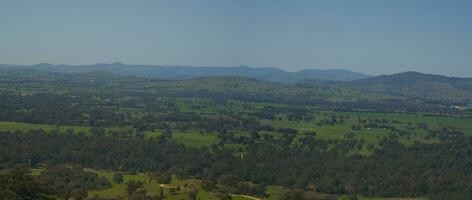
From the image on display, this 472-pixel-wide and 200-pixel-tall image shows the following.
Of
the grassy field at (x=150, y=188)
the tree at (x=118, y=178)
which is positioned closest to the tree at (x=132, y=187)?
the grassy field at (x=150, y=188)

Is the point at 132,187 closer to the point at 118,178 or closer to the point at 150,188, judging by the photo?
the point at 150,188

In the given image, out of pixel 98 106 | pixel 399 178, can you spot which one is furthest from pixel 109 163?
pixel 98 106

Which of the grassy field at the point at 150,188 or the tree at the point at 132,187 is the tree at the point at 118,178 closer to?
the grassy field at the point at 150,188

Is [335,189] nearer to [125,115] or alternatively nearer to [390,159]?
[390,159]

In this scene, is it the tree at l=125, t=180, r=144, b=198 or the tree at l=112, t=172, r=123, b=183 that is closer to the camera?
the tree at l=125, t=180, r=144, b=198

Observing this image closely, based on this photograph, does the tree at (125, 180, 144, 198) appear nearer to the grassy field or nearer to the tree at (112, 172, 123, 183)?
the grassy field

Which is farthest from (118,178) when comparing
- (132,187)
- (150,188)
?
(132,187)

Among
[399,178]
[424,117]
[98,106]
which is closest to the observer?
[399,178]

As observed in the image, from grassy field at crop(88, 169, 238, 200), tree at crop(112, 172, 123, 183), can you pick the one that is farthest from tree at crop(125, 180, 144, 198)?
tree at crop(112, 172, 123, 183)

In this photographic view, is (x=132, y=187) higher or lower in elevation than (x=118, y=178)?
higher

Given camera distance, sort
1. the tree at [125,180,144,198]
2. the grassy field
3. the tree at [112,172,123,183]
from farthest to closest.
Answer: the tree at [112,172,123,183] < the grassy field < the tree at [125,180,144,198]

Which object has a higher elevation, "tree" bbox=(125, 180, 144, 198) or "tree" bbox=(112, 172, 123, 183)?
"tree" bbox=(125, 180, 144, 198)
